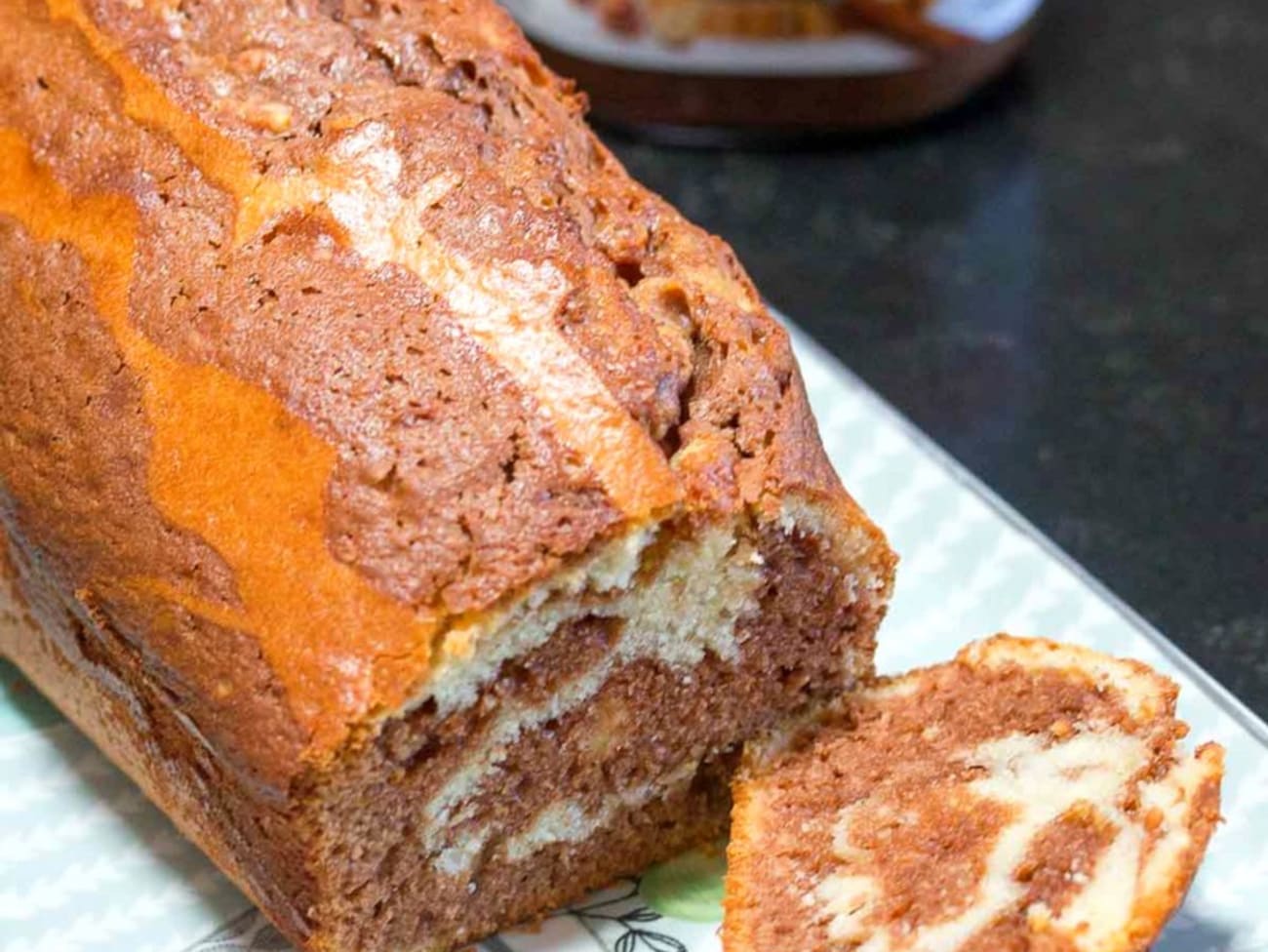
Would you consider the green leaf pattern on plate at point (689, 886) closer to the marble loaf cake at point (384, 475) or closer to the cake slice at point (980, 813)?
the marble loaf cake at point (384, 475)

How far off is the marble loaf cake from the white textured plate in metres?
0.09

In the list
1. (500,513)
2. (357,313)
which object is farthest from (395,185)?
(500,513)

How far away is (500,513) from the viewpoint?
2.29m

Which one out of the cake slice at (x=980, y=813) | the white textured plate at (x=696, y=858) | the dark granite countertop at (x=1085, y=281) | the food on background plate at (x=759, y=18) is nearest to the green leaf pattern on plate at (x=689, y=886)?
the white textured plate at (x=696, y=858)

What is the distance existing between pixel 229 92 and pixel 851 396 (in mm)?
1377

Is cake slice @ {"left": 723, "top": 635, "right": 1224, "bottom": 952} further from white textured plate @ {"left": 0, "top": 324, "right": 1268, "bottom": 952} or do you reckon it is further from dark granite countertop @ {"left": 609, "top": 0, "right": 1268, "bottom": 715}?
dark granite countertop @ {"left": 609, "top": 0, "right": 1268, "bottom": 715}

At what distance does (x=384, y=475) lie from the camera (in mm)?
2301

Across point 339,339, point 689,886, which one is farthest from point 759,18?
point 689,886

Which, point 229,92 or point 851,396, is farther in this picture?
point 851,396

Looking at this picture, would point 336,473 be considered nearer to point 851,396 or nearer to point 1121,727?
point 1121,727

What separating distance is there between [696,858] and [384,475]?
34.0 inches

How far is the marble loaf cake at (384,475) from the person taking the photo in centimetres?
228

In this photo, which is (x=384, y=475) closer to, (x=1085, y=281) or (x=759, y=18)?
(x=759, y=18)

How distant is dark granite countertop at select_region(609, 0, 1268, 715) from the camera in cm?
367
